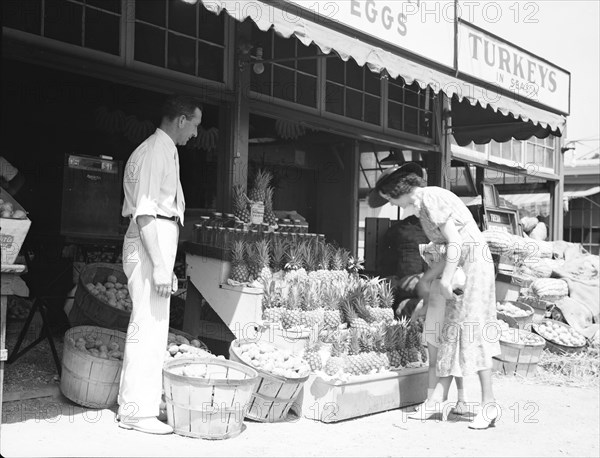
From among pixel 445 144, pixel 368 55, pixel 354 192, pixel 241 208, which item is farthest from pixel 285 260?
pixel 354 192

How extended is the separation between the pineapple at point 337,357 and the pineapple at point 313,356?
0.25ft

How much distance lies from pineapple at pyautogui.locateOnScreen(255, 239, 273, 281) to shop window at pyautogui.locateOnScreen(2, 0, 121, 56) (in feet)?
7.49

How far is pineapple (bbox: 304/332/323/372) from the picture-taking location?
203 inches

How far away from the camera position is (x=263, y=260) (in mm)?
6035

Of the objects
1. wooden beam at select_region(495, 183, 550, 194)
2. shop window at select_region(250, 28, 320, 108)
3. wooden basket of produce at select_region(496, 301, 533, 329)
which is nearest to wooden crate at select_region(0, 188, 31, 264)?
shop window at select_region(250, 28, 320, 108)

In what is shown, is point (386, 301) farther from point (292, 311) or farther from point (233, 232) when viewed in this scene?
point (233, 232)

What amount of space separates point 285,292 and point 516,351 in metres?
2.99

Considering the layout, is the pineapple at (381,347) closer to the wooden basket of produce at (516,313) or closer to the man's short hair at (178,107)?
the man's short hair at (178,107)

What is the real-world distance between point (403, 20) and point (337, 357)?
3.88 metres

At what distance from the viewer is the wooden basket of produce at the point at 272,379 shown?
472cm

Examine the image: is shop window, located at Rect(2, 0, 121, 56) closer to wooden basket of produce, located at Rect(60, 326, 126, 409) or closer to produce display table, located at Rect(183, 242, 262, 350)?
produce display table, located at Rect(183, 242, 262, 350)

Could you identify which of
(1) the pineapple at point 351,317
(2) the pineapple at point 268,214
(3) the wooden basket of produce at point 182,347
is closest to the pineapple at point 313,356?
(1) the pineapple at point 351,317

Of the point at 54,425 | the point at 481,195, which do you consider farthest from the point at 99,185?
the point at 481,195

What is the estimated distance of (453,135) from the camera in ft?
36.9
